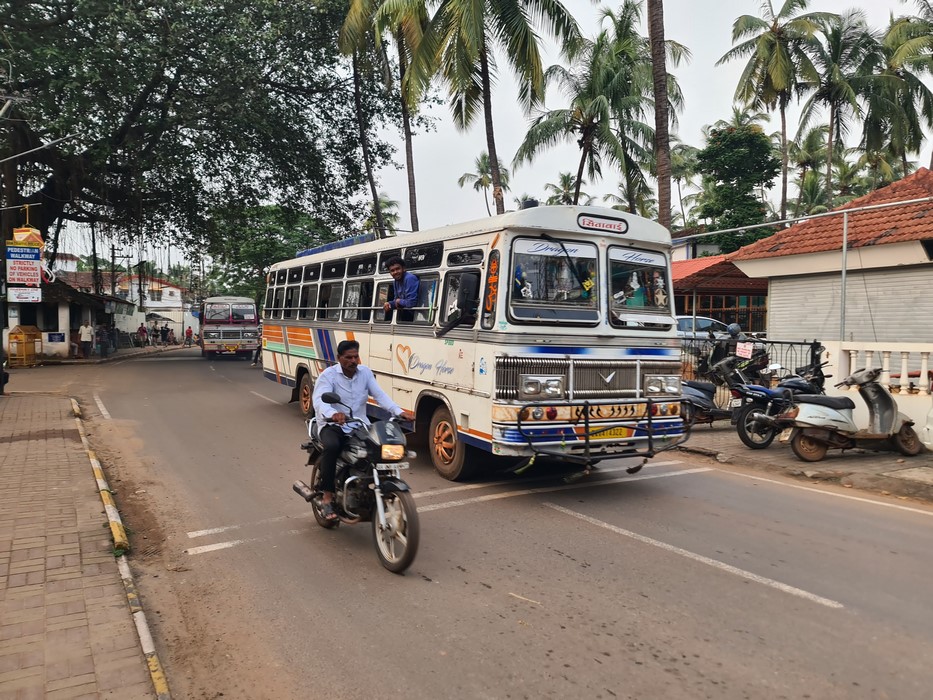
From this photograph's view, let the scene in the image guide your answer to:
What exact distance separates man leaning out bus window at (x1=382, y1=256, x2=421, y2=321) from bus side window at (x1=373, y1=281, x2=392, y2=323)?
0.23m

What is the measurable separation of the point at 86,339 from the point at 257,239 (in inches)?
470

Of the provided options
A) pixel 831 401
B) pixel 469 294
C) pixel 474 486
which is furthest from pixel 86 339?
pixel 831 401

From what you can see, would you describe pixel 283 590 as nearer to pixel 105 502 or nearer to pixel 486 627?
pixel 486 627

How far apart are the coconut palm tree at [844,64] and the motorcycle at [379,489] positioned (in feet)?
Answer: 93.2

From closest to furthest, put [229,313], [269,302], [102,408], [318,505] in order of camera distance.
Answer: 1. [318,505]
2. [102,408]
3. [269,302]
4. [229,313]

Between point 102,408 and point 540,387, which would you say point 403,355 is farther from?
point 102,408

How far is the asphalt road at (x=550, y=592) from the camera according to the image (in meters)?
3.35

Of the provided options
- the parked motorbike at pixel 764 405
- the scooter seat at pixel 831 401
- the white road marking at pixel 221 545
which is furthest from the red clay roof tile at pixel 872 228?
the white road marking at pixel 221 545

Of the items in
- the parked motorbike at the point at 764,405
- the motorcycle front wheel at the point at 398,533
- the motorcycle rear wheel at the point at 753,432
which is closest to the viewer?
the motorcycle front wheel at the point at 398,533

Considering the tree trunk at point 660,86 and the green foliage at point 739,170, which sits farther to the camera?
the green foliage at point 739,170

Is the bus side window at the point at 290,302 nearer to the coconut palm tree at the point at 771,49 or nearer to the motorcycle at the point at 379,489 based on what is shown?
the motorcycle at the point at 379,489

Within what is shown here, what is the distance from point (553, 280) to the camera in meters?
6.82

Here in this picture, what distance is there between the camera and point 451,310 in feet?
24.4

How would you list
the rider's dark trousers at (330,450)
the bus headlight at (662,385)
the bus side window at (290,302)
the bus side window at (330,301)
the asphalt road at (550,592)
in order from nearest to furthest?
1. the asphalt road at (550,592)
2. the rider's dark trousers at (330,450)
3. the bus headlight at (662,385)
4. the bus side window at (330,301)
5. the bus side window at (290,302)
